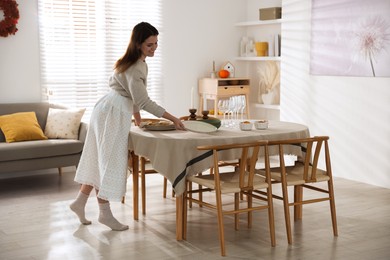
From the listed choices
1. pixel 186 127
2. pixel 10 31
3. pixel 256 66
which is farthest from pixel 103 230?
pixel 256 66

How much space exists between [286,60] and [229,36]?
1.16 meters

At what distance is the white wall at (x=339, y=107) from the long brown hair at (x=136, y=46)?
8.27 feet

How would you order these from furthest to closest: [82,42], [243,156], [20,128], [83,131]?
[82,42] → [83,131] → [20,128] → [243,156]

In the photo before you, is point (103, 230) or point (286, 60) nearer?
point (103, 230)

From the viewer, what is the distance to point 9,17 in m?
5.72

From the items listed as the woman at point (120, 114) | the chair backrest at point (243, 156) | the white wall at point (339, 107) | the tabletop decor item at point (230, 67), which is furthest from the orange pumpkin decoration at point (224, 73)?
the chair backrest at point (243, 156)

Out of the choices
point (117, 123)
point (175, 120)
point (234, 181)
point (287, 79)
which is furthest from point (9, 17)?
point (234, 181)

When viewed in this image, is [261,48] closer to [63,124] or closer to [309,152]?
[63,124]

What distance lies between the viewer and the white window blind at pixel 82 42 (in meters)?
6.07

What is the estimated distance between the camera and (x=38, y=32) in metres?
5.97

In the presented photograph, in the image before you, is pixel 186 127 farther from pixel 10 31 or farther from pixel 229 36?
pixel 229 36

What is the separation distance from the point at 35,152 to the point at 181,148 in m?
2.21

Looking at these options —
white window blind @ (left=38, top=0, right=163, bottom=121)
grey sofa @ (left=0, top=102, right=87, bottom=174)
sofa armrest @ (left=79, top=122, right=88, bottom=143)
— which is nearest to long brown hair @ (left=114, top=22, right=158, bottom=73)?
grey sofa @ (left=0, top=102, right=87, bottom=174)

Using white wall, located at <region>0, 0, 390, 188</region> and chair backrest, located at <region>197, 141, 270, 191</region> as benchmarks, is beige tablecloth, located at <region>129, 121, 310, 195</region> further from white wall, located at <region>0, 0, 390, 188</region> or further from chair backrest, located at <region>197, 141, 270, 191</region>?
white wall, located at <region>0, 0, 390, 188</region>
